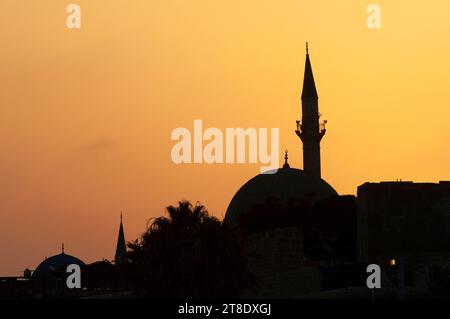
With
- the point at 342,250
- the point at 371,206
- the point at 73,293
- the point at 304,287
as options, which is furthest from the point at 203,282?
the point at 73,293

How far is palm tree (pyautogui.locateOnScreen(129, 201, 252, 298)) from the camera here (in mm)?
69250

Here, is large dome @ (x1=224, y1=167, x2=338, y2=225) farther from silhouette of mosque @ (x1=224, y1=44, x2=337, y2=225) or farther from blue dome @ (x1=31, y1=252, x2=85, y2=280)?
blue dome @ (x1=31, y1=252, x2=85, y2=280)

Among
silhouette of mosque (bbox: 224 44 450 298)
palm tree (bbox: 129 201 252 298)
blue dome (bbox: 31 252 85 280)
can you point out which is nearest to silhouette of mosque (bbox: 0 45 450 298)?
silhouette of mosque (bbox: 224 44 450 298)

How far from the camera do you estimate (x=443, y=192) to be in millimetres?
98938

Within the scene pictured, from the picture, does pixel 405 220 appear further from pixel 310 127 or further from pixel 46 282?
pixel 46 282

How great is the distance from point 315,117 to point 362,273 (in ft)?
155

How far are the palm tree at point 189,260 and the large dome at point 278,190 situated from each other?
6478cm

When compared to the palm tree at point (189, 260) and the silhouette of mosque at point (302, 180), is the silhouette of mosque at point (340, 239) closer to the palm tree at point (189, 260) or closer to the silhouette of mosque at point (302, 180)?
the silhouette of mosque at point (302, 180)

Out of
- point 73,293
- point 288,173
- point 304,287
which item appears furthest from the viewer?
point 288,173

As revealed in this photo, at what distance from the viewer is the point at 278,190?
468ft

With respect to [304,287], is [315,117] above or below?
above

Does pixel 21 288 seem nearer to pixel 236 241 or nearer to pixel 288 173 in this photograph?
pixel 288 173

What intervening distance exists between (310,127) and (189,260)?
64739mm
